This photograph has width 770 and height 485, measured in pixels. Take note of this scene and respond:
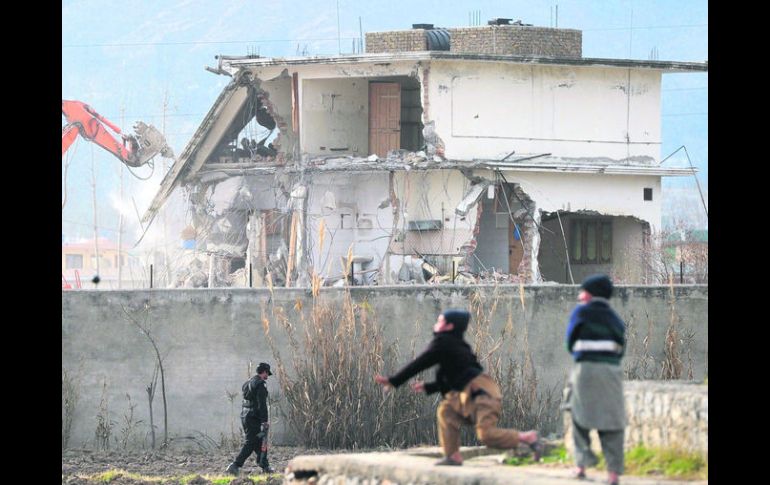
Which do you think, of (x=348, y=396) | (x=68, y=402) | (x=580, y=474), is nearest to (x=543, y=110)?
(x=348, y=396)

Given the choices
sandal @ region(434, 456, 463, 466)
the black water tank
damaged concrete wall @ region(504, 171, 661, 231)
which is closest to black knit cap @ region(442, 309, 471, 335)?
sandal @ region(434, 456, 463, 466)

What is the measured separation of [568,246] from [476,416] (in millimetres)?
23380

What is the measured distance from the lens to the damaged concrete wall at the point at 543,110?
31859mm

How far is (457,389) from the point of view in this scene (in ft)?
39.0

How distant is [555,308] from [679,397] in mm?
8982

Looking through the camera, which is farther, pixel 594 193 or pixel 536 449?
pixel 594 193

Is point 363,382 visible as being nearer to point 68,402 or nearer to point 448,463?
point 68,402

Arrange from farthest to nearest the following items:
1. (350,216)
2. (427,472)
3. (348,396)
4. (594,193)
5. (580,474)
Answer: (594,193)
(350,216)
(348,396)
(427,472)
(580,474)

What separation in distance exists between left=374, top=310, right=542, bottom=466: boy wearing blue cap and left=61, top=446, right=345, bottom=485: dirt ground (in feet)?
19.5

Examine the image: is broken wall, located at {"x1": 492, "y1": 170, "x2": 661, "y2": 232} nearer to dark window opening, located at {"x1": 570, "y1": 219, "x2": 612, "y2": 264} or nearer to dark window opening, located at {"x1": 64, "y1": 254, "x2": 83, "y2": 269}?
dark window opening, located at {"x1": 570, "y1": 219, "x2": 612, "y2": 264}

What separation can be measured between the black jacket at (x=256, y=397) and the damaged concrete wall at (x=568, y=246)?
16695mm

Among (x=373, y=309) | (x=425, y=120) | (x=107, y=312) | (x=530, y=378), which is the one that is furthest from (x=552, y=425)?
(x=425, y=120)

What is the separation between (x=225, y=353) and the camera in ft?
66.7
